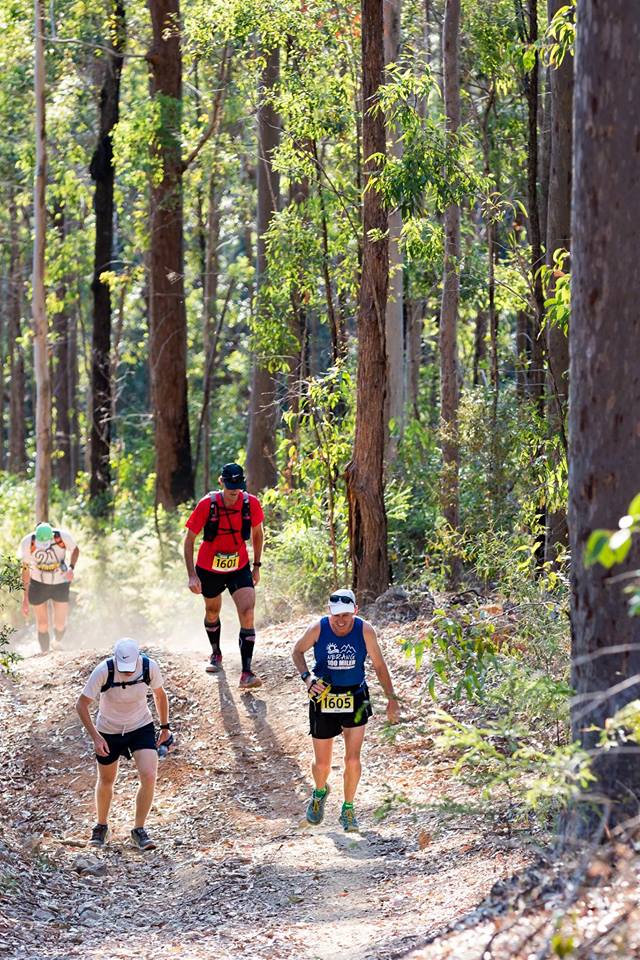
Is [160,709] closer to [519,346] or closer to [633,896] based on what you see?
[633,896]

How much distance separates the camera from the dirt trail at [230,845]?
316 inches

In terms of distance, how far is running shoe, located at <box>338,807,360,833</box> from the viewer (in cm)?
994

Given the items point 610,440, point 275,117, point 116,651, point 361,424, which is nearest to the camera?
point 610,440

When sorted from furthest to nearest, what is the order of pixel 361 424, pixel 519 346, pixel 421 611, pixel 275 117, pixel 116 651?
pixel 519 346 → pixel 275 117 → pixel 361 424 → pixel 421 611 → pixel 116 651

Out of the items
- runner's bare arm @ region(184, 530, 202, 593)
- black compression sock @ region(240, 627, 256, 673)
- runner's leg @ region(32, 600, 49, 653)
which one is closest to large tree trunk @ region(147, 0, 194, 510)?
runner's leg @ region(32, 600, 49, 653)

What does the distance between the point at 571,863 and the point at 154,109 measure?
67.1 ft

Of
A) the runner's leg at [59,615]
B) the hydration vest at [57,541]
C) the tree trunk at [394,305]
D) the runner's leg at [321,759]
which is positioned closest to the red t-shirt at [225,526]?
the runner's leg at [321,759]

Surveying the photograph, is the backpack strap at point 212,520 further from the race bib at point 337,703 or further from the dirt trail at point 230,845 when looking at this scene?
the race bib at point 337,703

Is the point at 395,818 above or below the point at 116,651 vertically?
below

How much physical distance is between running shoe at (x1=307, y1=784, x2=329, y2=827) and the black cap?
10.9ft

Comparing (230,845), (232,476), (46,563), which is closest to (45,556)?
(46,563)

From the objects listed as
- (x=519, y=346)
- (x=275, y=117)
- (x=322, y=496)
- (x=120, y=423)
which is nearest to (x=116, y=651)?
(x=322, y=496)

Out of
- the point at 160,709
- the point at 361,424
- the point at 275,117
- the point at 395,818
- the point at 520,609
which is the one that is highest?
the point at 275,117

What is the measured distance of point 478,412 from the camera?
15.6m
